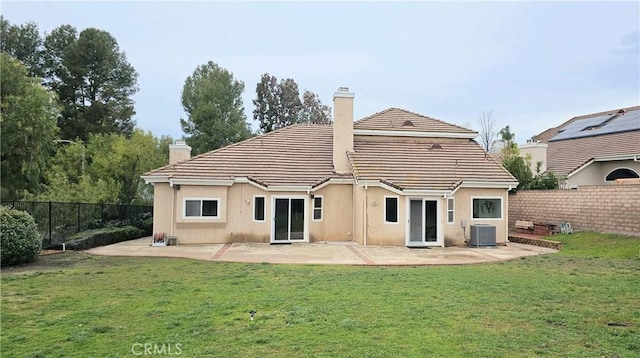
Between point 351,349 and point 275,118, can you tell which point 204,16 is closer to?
point 351,349

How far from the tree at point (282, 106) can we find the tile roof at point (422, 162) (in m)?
30.7

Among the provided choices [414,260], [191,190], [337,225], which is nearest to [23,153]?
[191,190]

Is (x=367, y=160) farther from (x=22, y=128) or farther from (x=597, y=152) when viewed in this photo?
(x=22, y=128)

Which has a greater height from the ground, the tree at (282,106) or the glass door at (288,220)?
the tree at (282,106)

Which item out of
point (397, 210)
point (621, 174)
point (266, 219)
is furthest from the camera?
point (621, 174)

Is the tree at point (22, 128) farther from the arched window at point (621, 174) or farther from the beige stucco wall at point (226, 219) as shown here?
the arched window at point (621, 174)

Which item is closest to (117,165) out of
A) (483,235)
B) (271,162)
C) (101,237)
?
(101,237)

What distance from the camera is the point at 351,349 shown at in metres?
5.56

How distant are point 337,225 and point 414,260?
6.34m

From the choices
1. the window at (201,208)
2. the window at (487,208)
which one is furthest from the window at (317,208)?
the window at (487,208)

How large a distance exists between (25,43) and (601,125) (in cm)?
4779

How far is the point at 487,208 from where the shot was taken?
764 inches

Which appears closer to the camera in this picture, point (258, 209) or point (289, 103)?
point (258, 209)

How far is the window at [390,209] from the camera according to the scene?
60.0 ft
